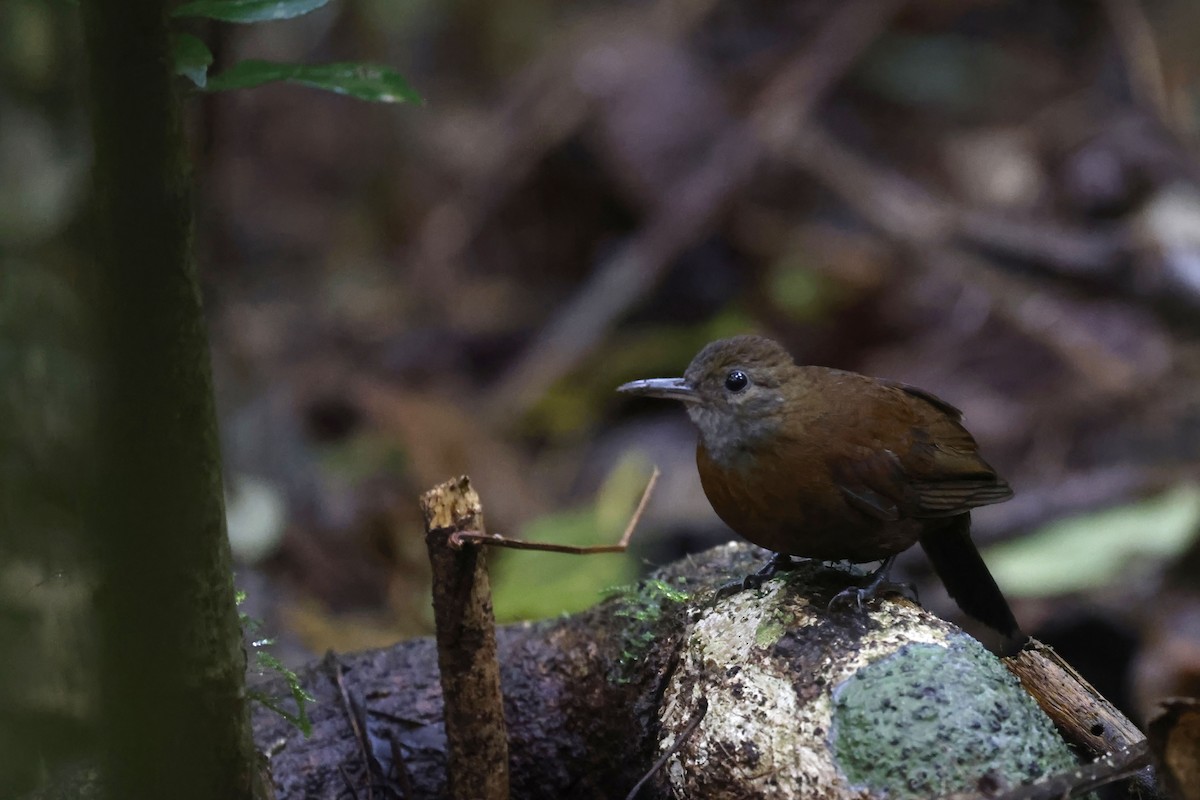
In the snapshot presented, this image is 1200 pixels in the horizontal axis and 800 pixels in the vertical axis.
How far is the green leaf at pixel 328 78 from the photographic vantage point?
1.94m

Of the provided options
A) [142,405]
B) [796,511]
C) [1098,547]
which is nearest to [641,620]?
[796,511]

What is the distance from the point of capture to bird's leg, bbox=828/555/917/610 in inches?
96.9

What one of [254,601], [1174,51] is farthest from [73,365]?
[1174,51]

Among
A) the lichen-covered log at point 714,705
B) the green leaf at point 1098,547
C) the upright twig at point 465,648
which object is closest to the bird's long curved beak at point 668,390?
the lichen-covered log at point 714,705

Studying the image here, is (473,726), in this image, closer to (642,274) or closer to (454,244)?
(642,274)

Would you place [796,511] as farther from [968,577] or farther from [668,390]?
[968,577]

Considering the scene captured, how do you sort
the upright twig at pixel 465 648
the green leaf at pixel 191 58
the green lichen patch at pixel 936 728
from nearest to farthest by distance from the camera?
the green leaf at pixel 191 58
the green lichen patch at pixel 936 728
the upright twig at pixel 465 648

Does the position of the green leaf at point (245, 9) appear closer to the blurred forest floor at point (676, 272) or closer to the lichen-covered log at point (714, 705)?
the blurred forest floor at point (676, 272)

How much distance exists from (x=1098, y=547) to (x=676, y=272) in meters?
3.22

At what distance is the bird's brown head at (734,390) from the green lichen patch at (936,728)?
2.20ft

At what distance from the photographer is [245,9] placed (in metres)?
1.85

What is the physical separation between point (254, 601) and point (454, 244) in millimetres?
4601

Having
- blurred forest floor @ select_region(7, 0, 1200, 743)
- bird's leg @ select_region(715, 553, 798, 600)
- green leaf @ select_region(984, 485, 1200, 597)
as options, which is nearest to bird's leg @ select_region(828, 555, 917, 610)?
bird's leg @ select_region(715, 553, 798, 600)

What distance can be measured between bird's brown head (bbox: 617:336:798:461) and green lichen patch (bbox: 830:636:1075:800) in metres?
0.67
